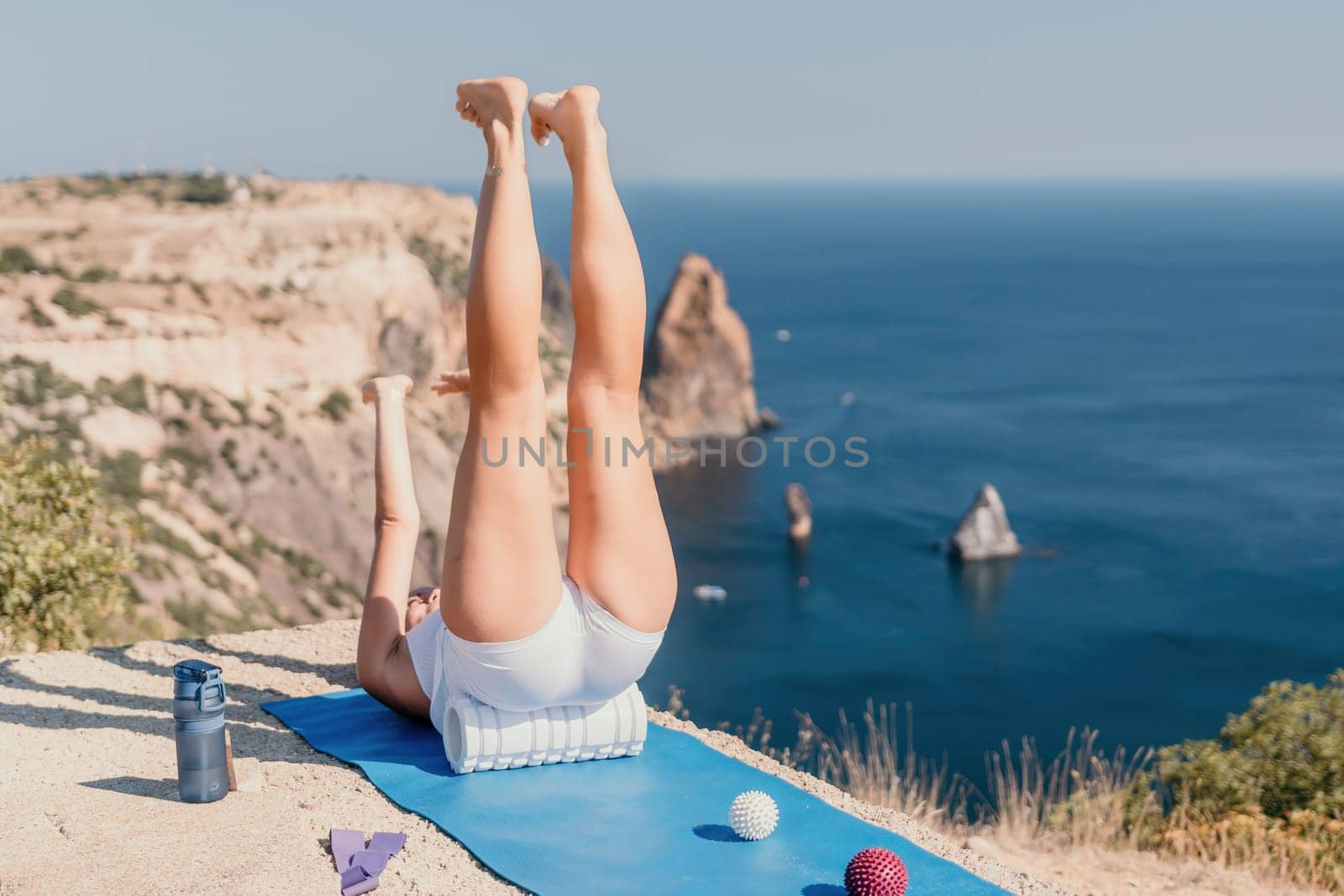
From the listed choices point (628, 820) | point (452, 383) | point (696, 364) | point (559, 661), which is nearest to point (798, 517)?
point (696, 364)

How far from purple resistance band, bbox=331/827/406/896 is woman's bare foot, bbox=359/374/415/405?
221 centimetres

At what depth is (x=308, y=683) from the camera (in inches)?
252

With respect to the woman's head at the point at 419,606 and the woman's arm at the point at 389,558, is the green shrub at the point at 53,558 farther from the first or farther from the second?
the woman's head at the point at 419,606

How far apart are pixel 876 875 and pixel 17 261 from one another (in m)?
28.7

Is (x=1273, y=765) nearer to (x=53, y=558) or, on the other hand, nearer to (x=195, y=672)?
(x=195, y=672)

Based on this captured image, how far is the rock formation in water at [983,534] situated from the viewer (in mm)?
45500

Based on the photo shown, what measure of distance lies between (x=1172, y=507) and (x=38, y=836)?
52.3 meters

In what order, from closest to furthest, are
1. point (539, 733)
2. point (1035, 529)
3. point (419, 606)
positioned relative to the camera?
point (539, 733) < point (419, 606) < point (1035, 529)

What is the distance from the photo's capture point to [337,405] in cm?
3195

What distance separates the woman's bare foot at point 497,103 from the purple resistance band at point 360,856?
252 centimetres

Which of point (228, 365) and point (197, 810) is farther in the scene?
point (228, 365)

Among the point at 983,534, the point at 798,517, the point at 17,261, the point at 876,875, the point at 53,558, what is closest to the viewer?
the point at 876,875

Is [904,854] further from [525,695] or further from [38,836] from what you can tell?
[38,836]

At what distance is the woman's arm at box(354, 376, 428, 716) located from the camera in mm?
5730
